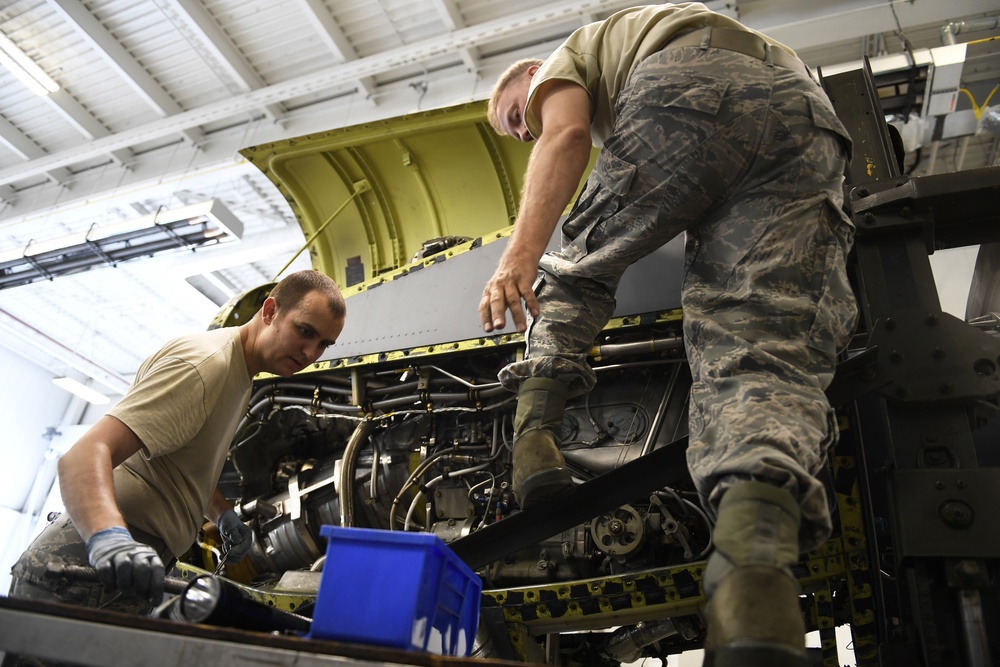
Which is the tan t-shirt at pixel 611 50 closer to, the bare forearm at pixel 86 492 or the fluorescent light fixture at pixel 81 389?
the bare forearm at pixel 86 492

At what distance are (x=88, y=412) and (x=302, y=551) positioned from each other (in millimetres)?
16566

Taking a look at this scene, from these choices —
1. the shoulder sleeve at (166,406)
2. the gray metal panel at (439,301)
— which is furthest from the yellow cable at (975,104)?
the shoulder sleeve at (166,406)

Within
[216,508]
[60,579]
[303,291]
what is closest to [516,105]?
[303,291]

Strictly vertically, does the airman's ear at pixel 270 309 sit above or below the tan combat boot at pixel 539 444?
above

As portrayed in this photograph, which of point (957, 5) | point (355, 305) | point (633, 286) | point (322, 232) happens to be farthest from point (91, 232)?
point (957, 5)

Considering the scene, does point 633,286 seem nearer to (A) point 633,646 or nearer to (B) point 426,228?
(A) point 633,646

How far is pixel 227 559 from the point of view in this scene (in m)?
3.59

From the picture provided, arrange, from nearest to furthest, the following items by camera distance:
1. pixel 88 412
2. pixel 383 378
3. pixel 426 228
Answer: pixel 383 378, pixel 426 228, pixel 88 412

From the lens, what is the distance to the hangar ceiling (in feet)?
25.8

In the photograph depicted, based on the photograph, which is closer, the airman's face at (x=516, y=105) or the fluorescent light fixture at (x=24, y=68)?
the airman's face at (x=516, y=105)

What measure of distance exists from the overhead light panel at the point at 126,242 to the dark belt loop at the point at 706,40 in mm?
7668

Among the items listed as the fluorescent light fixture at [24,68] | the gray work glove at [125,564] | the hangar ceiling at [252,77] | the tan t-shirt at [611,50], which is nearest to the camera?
the gray work glove at [125,564]

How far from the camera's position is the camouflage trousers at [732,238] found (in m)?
1.81

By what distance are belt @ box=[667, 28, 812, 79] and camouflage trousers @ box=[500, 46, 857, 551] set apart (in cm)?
3
